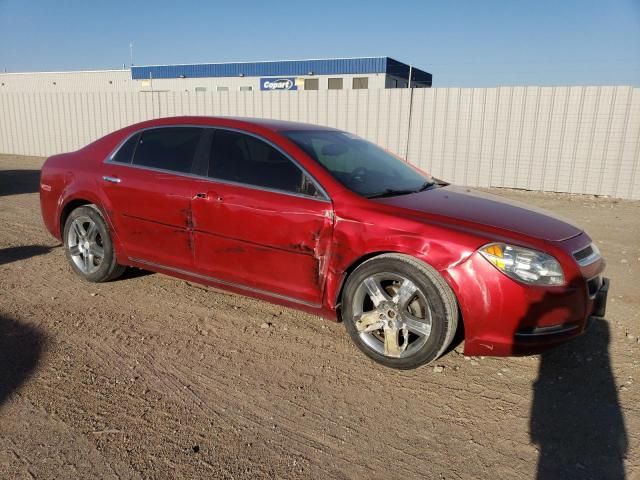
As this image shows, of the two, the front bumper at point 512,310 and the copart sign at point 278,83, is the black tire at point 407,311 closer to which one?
the front bumper at point 512,310

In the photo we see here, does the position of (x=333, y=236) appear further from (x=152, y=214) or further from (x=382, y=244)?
(x=152, y=214)

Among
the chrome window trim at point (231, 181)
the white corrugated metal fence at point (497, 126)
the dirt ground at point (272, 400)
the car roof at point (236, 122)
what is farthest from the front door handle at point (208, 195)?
the white corrugated metal fence at point (497, 126)

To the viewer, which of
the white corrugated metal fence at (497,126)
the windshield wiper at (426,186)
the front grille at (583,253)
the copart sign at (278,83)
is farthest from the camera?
the copart sign at (278,83)

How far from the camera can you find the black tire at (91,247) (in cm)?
487

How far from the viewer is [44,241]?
21.5 feet

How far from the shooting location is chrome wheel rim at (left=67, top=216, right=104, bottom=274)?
4.98 meters

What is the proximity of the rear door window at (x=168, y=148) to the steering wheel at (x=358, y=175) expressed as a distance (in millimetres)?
1330

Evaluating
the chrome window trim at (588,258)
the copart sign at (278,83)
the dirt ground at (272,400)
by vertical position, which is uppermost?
the copart sign at (278,83)

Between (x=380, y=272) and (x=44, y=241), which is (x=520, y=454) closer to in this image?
(x=380, y=272)

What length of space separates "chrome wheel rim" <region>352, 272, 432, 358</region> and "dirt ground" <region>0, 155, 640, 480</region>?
Answer: 0.19 meters

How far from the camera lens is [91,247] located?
5.03 metres

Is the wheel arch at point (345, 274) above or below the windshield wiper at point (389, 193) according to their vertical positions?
below

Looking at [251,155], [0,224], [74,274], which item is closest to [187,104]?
[0,224]

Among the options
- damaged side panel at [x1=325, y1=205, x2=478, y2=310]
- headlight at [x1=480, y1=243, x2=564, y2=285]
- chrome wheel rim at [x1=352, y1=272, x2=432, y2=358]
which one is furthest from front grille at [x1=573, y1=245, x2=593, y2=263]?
chrome wheel rim at [x1=352, y1=272, x2=432, y2=358]
